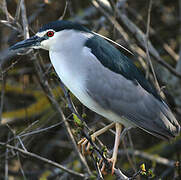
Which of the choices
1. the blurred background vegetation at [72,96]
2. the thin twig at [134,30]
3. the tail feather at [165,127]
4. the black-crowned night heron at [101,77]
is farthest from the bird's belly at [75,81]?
the thin twig at [134,30]

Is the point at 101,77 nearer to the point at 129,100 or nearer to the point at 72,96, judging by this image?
the point at 129,100

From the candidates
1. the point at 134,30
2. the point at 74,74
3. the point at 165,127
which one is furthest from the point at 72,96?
the point at 165,127

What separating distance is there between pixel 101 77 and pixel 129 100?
10.3 inches

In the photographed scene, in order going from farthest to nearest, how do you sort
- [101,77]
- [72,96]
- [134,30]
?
[134,30]
[72,96]
[101,77]

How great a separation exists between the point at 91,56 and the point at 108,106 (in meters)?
0.36

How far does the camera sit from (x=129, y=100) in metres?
2.74

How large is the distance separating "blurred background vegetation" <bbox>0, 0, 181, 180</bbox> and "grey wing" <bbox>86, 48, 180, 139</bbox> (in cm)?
57

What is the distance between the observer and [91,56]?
2674mm

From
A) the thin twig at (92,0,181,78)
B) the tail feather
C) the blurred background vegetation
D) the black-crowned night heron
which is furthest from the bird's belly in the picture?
the thin twig at (92,0,181,78)

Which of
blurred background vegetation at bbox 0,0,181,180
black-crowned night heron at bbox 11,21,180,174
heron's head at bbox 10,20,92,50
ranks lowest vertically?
blurred background vegetation at bbox 0,0,181,180

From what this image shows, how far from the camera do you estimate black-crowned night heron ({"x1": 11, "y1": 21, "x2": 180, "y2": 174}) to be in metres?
2.59

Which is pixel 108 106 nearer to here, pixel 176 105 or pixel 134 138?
pixel 176 105

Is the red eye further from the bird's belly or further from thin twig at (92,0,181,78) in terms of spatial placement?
thin twig at (92,0,181,78)

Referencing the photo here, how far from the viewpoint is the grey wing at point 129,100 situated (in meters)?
2.65
